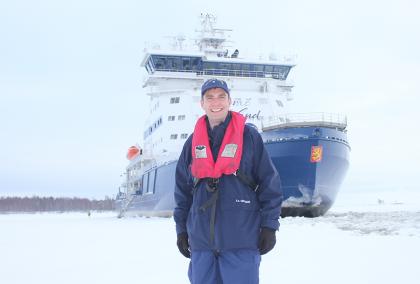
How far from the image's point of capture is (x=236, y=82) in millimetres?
20641

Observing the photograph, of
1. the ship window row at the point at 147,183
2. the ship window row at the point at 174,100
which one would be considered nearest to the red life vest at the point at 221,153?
the ship window row at the point at 174,100

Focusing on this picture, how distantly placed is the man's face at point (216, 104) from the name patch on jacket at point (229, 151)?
0.20 metres

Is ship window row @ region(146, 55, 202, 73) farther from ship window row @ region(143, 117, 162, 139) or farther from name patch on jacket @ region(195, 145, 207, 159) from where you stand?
name patch on jacket @ region(195, 145, 207, 159)

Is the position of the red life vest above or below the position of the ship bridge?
below

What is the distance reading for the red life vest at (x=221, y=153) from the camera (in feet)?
8.17

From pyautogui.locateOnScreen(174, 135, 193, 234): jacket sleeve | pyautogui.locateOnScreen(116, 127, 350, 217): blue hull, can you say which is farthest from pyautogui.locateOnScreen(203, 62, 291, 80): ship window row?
pyautogui.locateOnScreen(174, 135, 193, 234): jacket sleeve

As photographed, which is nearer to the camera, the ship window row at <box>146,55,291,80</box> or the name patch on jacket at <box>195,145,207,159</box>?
the name patch on jacket at <box>195,145,207,159</box>

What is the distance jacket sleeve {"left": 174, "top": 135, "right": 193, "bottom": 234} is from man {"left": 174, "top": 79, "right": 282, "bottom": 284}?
0.23 ft

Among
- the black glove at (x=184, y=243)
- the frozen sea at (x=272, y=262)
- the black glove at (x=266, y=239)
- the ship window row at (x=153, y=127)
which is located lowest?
the frozen sea at (x=272, y=262)

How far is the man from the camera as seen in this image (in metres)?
2.43

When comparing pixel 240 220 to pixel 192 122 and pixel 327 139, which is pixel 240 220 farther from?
pixel 192 122

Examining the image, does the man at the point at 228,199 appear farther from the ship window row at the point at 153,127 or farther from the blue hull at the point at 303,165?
the ship window row at the point at 153,127

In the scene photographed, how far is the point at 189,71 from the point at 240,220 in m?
19.4

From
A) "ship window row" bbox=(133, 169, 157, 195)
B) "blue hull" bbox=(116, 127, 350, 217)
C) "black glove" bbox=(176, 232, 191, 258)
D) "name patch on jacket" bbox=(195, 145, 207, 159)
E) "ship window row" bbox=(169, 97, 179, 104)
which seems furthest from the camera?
"ship window row" bbox=(133, 169, 157, 195)
